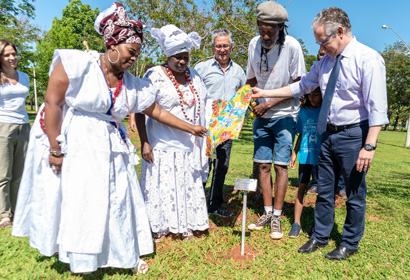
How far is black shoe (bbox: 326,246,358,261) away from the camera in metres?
3.32

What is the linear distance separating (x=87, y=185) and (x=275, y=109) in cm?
243

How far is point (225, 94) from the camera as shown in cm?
450

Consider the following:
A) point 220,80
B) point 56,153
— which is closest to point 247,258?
point 56,153

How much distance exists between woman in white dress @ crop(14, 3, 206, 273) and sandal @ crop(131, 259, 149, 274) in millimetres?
117

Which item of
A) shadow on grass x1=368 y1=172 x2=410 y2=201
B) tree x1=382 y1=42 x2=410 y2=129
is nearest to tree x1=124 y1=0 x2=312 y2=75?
shadow on grass x1=368 y1=172 x2=410 y2=201

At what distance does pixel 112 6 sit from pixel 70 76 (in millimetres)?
802

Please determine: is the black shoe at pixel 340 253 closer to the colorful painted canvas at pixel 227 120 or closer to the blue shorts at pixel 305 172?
the blue shorts at pixel 305 172

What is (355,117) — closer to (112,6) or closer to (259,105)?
(259,105)

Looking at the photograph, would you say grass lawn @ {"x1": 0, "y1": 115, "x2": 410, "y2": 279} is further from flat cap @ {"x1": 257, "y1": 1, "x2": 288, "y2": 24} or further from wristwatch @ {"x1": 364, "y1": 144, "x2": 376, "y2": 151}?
flat cap @ {"x1": 257, "y1": 1, "x2": 288, "y2": 24}

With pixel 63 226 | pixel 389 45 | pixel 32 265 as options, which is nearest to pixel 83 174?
pixel 63 226

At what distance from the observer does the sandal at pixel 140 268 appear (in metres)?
3.04

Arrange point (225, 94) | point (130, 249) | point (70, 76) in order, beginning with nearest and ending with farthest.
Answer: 1. point (70, 76)
2. point (130, 249)
3. point (225, 94)

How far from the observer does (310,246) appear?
3.54 meters

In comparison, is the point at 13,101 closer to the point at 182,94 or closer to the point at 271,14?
the point at 182,94
